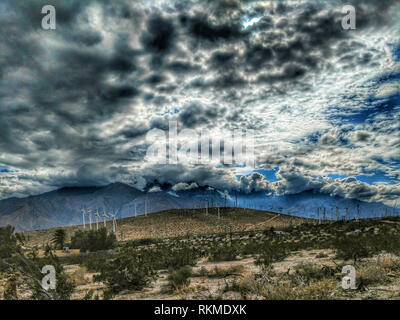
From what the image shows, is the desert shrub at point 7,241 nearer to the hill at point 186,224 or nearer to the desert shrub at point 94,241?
the desert shrub at point 94,241

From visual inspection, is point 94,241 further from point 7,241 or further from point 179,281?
point 7,241

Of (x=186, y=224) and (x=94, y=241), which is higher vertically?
(x=94, y=241)

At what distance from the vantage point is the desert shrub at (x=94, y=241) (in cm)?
3622

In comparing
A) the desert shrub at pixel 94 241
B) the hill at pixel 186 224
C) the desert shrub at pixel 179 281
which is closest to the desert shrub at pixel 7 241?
the desert shrub at pixel 179 281

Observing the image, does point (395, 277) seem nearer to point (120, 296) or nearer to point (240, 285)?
point (240, 285)

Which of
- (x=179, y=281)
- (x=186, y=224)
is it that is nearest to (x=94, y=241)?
(x=179, y=281)

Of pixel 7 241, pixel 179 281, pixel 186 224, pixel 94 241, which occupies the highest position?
pixel 7 241

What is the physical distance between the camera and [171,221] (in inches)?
Result: 4188

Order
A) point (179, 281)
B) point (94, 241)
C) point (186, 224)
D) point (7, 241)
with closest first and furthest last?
point (7, 241), point (179, 281), point (94, 241), point (186, 224)

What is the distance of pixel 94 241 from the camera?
121 feet

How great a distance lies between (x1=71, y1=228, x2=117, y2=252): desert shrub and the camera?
36219mm
